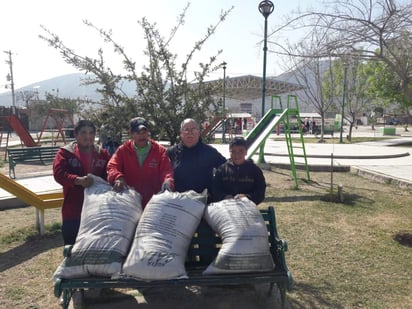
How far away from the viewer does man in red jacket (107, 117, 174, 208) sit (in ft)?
10.4

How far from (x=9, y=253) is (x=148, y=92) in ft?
9.00

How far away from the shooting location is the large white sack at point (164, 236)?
97.5 inches

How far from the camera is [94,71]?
4945 millimetres

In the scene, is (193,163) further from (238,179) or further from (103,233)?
(103,233)

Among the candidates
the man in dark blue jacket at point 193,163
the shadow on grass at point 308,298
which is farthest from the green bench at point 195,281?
the man in dark blue jacket at point 193,163

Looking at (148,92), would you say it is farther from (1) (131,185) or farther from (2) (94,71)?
(1) (131,185)

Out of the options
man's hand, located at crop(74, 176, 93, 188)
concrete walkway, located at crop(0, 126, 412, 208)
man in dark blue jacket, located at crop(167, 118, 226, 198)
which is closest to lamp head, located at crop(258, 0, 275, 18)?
concrete walkway, located at crop(0, 126, 412, 208)

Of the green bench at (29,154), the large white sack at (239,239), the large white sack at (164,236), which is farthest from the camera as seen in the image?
the green bench at (29,154)

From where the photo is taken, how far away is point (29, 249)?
14.9 ft

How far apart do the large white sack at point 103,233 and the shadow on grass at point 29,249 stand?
1.90 m

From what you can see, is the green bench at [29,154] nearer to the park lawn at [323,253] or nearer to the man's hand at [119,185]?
the park lawn at [323,253]

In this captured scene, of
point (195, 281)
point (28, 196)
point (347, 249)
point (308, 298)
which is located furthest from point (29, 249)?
point (347, 249)

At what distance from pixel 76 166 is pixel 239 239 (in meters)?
1.60

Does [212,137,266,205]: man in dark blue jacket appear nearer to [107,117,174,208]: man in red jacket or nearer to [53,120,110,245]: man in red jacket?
[107,117,174,208]: man in red jacket
